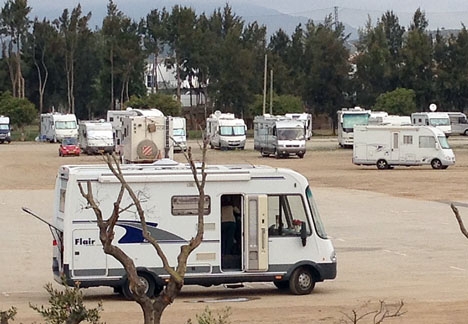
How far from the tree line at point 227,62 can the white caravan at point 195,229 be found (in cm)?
8285

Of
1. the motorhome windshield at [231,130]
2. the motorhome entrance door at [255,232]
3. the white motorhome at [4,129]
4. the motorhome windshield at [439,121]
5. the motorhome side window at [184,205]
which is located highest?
the motorhome side window at [184,205]

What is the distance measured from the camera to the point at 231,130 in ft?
244

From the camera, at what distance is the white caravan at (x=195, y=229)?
15.6 m

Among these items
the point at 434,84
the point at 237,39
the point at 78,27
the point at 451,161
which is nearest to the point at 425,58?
the point at 434,84

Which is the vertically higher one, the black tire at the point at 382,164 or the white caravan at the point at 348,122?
the white caravan at the point at 348,122

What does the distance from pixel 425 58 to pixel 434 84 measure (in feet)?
8.66

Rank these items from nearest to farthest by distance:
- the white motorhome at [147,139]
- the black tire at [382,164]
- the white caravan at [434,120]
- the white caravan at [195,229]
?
→ the white caravan at [195,229]
the white motorhome at [147,139]
the black tire at [382,164]
the white caravan at [434,120]

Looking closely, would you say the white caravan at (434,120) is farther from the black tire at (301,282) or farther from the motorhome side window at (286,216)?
the black tire at (301,282)

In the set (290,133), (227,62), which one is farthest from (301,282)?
(227,62)

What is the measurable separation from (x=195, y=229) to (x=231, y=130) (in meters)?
58.5

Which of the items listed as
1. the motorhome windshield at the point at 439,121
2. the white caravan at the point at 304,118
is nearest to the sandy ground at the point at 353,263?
the white caravan at the point at 304,118

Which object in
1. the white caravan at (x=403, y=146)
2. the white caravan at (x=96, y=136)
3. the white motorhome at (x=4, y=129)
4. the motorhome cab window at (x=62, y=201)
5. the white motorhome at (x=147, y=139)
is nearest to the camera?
the motorhome cab window at (x=62, y=201)

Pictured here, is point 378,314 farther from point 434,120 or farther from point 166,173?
point 434,120

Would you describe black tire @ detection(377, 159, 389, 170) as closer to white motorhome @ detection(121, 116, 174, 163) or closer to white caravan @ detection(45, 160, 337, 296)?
white motorhome @ detection(121, 116, 174, 163)
